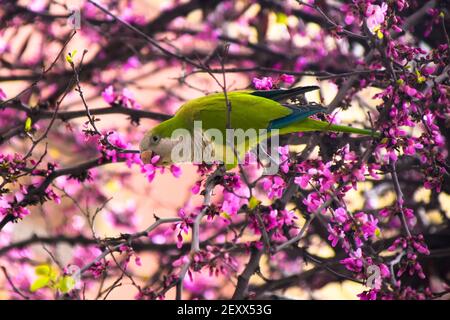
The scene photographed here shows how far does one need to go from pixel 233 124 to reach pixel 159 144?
406mm

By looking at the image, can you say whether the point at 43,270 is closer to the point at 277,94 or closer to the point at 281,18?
the point at 277,94

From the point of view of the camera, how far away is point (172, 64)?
5793 millimetres

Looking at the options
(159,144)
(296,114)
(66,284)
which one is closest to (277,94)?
(296,114)

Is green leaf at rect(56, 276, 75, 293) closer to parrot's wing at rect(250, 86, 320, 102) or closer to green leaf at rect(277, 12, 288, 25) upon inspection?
parrot's wing at rect(250, 86, 320, 102)

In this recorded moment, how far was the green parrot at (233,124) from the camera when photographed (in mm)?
3037

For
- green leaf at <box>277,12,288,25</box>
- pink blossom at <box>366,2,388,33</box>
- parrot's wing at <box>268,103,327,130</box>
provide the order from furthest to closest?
green leaf at <box>277,12,288,25</box>, parrot's wing at <box>268,103,327,130</box>, pink blossom at <box>366,2,388,33</box>

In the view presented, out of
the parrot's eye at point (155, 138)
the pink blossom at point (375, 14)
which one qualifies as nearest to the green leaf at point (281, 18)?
the pink blossom at point (375, 14)

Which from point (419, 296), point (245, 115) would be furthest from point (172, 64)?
point (419, 296)

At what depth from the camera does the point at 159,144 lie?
313 centimetres

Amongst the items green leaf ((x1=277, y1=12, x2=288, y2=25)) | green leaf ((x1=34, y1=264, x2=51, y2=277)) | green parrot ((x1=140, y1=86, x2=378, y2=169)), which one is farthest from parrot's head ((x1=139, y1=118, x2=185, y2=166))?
green leaf ((x1=277, y1=12, x2=288, y2=25))

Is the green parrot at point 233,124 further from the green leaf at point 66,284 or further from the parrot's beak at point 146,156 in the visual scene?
the green leaf at point 66,284

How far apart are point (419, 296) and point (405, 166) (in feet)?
3.45

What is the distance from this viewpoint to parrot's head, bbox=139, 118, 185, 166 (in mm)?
3121
